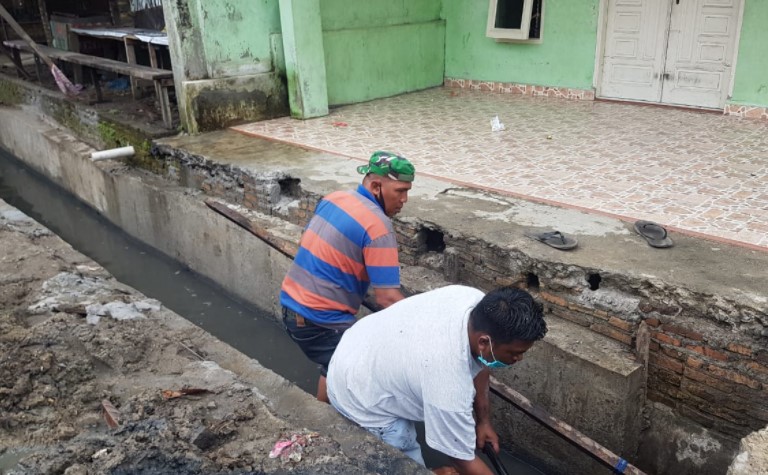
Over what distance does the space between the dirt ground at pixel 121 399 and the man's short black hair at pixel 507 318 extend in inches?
34.1

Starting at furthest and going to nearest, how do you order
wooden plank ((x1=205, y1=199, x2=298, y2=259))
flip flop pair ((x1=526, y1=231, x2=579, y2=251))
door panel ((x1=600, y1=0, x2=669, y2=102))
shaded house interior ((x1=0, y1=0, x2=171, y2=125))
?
shaded house interior ((x1=0, y1=0, x2=171, y2=125)) → door panel ((x1=600, y1=0, x2=669, y2=102)) → wooden plank ((x1=205, y1=199, x2=298, y2=259)) → flip flop pair ((x1=526, y1=231, x2=579, y2=251))

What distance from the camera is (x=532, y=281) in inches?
171

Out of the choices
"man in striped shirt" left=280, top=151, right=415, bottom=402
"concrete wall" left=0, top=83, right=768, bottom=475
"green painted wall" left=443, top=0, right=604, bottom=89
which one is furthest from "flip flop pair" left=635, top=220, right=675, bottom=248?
"green painted wall" left=443, top=0, right=604, bottom=89

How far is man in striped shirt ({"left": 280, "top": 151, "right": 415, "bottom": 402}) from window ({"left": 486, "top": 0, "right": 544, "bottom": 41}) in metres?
6.65

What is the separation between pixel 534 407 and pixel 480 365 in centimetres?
88

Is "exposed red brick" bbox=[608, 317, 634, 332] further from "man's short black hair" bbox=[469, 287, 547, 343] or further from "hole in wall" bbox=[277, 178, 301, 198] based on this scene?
"hole in wall" bbox=[277, 178, 301, 198]

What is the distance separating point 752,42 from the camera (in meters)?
7.31

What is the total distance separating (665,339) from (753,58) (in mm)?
5206

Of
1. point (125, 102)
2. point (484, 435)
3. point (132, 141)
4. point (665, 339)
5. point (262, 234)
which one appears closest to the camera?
point (484, 435)

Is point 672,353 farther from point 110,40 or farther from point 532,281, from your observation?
point 110,40

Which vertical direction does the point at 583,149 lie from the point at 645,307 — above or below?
above

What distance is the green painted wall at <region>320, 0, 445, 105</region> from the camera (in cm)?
884

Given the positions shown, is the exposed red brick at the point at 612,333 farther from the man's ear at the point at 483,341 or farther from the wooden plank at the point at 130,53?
Answer: the wooden plank at the point at 130,53

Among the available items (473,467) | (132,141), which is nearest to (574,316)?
(473,467)
